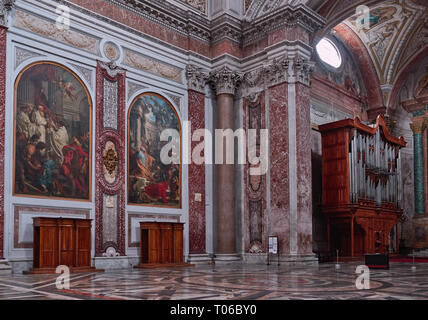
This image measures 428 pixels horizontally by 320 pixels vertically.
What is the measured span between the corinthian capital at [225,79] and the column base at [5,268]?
28.2ft

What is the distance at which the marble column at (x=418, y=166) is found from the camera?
2232 cm

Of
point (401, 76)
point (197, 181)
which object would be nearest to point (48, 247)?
point (197, 181)

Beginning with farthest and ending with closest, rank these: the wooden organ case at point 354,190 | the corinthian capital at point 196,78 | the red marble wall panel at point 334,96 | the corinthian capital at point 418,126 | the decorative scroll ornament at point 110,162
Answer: the corinthian capital at point 418,126 → the red marble wall panel at point 334,96 → the wooden organ case at point 354,190 → the corinthian capital at point 196,78 → the decorative scroll ornament at point 110,162

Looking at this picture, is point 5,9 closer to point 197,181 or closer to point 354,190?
point 197,181

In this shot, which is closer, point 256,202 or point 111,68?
point 111,68

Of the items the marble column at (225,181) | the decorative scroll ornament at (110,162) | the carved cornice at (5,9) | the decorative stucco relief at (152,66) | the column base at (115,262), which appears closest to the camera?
the carved cornice at (5,9)

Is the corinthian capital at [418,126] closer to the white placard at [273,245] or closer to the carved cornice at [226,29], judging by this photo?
the carved cornice at [226,29]

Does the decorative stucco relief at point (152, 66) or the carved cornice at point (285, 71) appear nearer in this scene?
the decorative stucco relief at point (152, 66)

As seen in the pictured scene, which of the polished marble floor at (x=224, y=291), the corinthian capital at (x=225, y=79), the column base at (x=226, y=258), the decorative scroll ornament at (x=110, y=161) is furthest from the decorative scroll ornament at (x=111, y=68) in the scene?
the polished marble floor at (x=224, y=291)

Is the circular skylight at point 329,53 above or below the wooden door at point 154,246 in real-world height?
above

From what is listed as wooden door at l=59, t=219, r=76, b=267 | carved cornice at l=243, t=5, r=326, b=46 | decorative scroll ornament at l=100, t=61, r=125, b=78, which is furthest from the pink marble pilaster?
wooden door at l=59, t=219, r=76, b=267

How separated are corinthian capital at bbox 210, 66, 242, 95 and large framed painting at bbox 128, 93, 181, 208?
6.60 feet

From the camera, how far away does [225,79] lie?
15.8 meters

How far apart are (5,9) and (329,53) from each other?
14.1 m
